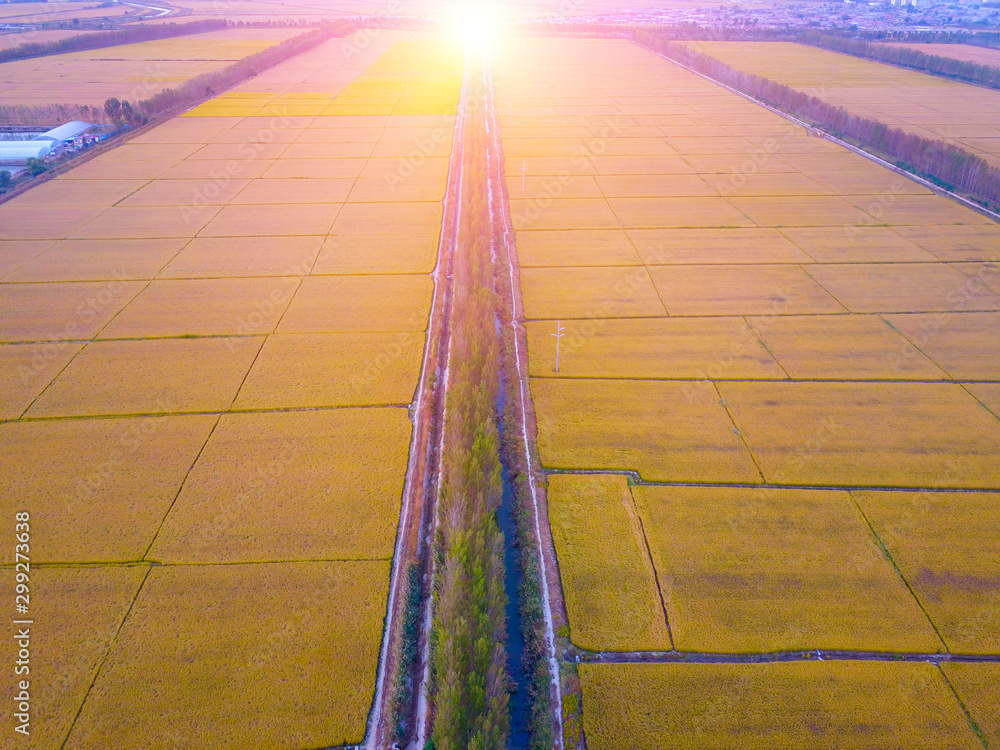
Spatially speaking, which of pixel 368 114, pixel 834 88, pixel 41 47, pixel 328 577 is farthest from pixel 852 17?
pixel 328 577

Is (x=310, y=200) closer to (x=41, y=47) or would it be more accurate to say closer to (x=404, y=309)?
(x=404, y=309)

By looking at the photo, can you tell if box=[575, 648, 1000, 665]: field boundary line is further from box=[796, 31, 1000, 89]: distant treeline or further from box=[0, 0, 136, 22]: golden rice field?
box=[0, 0, 136, 22]: golden rice field

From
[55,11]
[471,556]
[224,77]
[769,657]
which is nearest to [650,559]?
[769,657]

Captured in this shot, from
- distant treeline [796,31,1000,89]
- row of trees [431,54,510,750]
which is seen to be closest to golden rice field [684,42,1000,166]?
distant treeline [796,31,1000,89]

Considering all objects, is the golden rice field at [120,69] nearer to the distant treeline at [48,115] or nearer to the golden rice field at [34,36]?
the distant treeline at [48,115]

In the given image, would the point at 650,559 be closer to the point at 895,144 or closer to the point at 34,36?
the point at 895,144

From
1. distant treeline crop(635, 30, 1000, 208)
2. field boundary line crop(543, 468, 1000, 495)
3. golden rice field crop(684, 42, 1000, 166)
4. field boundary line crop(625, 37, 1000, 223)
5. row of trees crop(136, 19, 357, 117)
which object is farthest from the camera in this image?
row of trees crop(136, 19, 357, 117)
